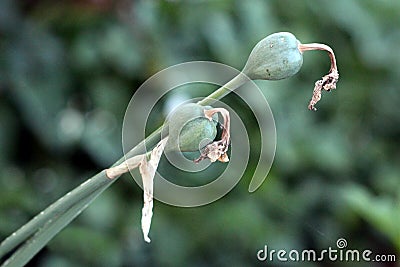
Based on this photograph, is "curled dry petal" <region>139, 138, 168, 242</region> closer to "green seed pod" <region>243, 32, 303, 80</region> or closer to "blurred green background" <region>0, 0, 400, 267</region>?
"green seed pod" <region>243, 32, 303, 80</region>

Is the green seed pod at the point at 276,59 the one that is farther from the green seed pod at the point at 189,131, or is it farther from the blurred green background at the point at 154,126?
the blurred green background at the point at 154,126

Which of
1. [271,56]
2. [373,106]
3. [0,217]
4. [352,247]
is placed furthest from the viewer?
A: [373,106]

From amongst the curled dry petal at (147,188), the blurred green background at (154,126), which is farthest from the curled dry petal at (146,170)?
the blurred green background at (154,126)

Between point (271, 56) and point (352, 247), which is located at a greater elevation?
point (271, 56)

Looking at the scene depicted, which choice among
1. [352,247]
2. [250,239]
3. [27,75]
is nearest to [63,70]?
[27,75]

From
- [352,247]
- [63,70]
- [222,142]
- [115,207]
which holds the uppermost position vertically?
[222,142]

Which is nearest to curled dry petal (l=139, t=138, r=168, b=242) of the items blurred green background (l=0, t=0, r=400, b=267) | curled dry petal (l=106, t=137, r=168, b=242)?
A: curled dry petal (l=106, t=137, r=168, b=242)

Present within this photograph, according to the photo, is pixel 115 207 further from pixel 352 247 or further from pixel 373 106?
pixel 373 106

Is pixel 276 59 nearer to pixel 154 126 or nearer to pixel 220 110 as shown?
pixel 220 110
